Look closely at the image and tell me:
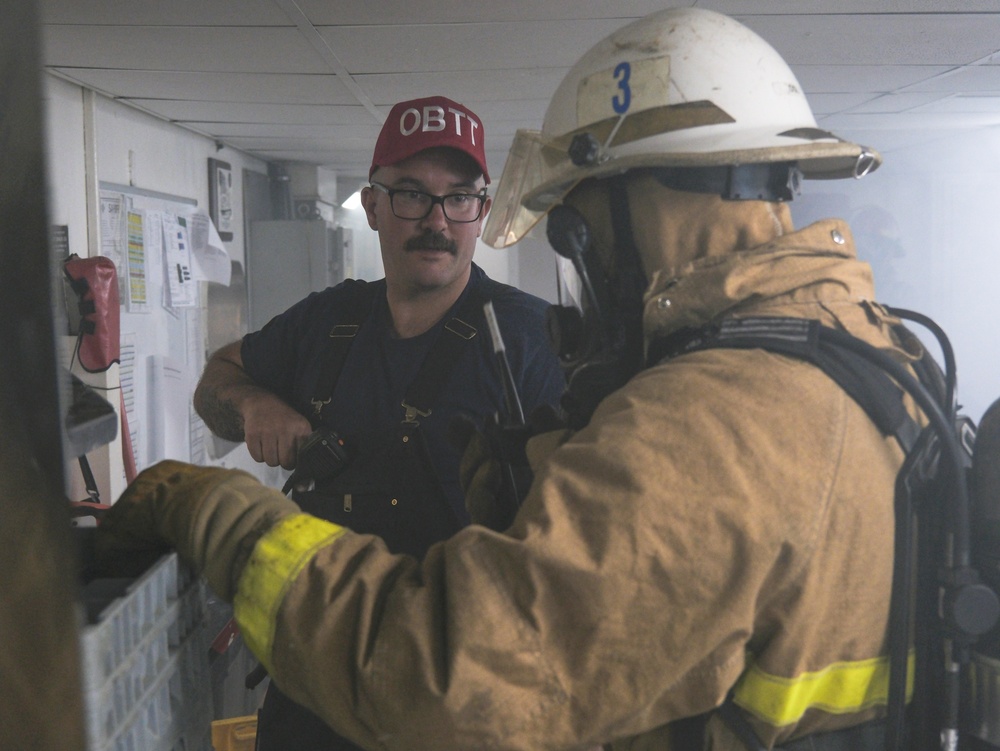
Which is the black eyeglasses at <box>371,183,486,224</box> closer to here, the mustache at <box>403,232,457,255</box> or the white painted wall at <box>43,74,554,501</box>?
the mustache at <box>403,232,457,255</box>

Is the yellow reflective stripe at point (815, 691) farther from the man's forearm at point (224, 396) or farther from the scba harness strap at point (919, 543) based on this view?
the man's forearm at point (224, 396)

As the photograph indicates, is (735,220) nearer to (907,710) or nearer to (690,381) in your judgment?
(690,381)

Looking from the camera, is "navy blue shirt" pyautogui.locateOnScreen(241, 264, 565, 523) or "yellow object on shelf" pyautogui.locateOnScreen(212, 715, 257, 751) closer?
"navy blue shirt" pyautogui.locateOnScreen(241, 264, 565, 523)

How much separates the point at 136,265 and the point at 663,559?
3.17 m

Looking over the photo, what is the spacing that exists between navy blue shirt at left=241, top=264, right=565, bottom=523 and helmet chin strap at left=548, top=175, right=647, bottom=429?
488mm

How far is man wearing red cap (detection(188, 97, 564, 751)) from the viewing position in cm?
175

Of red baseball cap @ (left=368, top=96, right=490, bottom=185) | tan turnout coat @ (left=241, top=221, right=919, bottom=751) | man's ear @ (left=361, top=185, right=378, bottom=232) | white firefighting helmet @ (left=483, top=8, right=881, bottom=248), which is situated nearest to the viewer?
tan turnout coat @ (left=241, top=221, right=919, bottom=751)

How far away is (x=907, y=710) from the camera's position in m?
0.95

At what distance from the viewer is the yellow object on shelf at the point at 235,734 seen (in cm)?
227

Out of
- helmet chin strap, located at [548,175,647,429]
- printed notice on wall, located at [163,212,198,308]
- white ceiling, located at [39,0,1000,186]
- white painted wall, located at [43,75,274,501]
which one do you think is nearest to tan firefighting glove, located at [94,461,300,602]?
helmet chin strap, located at [548,175,647,429]

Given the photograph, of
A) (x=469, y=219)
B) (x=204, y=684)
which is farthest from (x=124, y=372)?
(x=204, y=684)

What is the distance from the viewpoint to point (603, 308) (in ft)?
3.95

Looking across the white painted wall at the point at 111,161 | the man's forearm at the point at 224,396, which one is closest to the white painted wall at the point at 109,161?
the white painted wall at the point at 111,161

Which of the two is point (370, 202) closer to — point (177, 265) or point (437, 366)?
point (437, 366)
